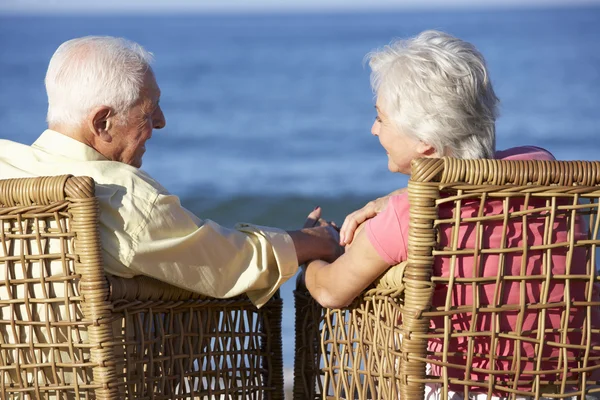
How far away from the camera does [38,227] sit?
2078mm

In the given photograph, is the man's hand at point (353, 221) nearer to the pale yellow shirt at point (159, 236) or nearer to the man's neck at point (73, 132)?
the pale yellow shirt at point (159, 236)

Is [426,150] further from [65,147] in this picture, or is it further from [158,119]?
[65,147]

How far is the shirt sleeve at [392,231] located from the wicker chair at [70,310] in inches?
22.9

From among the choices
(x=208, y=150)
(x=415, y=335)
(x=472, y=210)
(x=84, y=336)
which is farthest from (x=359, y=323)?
(x=208, y=150)

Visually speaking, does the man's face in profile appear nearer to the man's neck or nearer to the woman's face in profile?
the man's neck

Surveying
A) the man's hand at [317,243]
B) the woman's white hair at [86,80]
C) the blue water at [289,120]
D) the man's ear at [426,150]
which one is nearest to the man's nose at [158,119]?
the woman's white hair at [86,80]

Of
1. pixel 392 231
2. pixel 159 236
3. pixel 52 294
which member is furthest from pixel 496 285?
pixel 52 294

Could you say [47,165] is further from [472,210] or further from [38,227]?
[472,210]

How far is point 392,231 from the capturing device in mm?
2029

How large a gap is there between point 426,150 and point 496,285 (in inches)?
16.2

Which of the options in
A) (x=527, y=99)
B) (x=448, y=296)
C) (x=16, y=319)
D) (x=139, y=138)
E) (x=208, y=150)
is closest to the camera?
(x=448, y=296)

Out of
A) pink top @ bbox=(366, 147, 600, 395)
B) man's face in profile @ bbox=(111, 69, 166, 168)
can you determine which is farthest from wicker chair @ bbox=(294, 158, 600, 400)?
man's face in profile @ bbox=(111, 69, 166, 168)

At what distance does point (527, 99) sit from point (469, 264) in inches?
588

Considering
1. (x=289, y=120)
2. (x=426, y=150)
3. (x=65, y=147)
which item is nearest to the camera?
(x=426, y=150)
